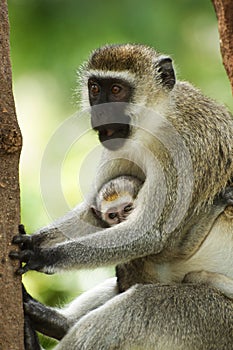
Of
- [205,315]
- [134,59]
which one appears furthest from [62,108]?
[205,315]

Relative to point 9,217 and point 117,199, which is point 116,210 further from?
point 9,217

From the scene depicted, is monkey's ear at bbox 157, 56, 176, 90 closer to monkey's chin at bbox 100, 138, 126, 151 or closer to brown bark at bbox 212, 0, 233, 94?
monkey's chin at bbox 100, 138, 126, 151

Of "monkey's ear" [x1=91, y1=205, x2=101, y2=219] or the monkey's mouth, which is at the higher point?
the monkey's mouth

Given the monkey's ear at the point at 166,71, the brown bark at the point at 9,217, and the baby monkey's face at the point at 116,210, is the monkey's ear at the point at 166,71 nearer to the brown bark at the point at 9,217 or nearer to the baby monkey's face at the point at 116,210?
the baby monkey's face at the point at 116,210

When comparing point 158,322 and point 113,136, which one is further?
point 113,136

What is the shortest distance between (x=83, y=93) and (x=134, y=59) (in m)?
0.65

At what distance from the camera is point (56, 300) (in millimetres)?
9297

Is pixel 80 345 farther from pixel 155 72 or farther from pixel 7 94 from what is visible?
pixel 155 72

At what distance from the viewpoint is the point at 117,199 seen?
22.5ft

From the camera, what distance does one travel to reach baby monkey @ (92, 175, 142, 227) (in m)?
6.82

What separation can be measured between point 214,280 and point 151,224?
2.24ft

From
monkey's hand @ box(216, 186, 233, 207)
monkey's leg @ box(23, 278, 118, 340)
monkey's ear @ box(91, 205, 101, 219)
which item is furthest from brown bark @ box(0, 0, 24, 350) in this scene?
monkey's hand @ box(216, 186, 233, 207)

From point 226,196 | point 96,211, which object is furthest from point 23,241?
point 226,196

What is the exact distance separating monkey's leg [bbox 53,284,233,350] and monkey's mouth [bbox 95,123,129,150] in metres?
1.27
